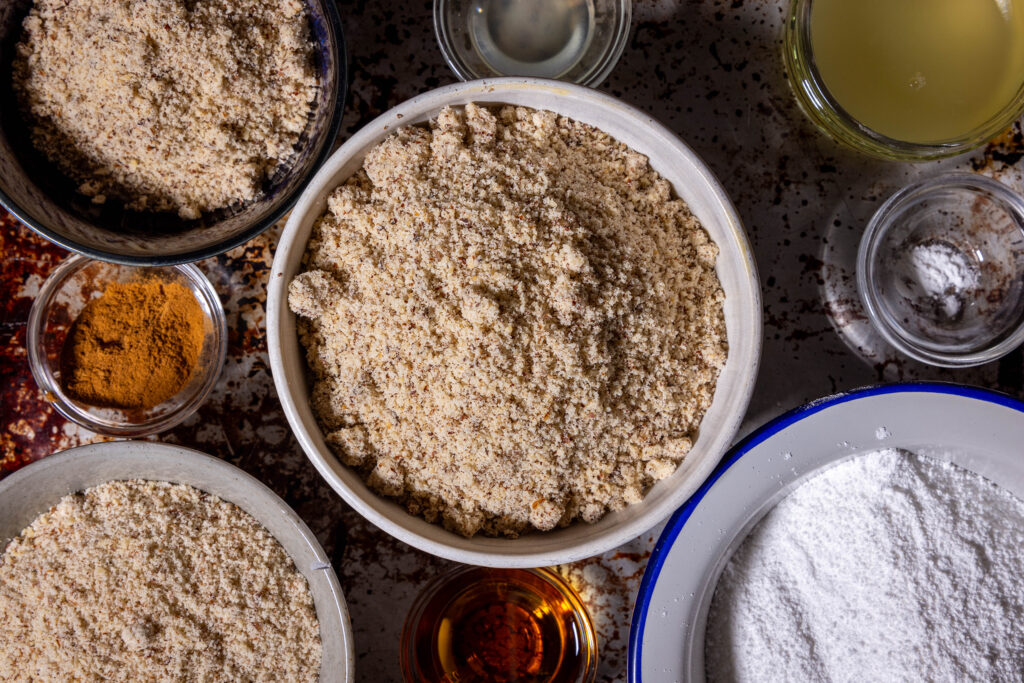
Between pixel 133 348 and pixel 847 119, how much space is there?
3.70ft

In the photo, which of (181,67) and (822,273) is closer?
(181,67)

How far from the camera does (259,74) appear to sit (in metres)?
1.00

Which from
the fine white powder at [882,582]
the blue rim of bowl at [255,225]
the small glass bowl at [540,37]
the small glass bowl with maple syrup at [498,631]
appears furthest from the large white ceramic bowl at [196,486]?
the small glass bowl at [540,37]

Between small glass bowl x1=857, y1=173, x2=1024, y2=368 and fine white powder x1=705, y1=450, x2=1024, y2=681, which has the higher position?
small glass bowl x1=857, y1=173, x2=1024, y2=368

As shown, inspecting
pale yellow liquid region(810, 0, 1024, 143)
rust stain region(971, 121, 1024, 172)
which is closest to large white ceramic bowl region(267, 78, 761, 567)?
pale yellow liquid region(810, 0, 1024, 143)

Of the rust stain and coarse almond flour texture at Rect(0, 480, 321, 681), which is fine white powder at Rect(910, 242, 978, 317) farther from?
coarse almond flour texture at Rect(0, 480, 321, 681)

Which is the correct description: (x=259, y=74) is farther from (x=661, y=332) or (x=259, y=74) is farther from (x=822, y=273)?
(x=822, y=273)

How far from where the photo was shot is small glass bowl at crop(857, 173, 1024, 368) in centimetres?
119

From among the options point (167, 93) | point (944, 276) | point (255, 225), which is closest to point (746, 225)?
point (944, 276)

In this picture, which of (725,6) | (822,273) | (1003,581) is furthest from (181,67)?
(1003,581)

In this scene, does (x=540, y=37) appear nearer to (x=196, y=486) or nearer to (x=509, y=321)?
(x=509, y=321)

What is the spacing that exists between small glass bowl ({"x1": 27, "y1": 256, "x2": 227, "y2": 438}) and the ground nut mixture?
16 cm

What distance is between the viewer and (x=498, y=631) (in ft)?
3.94

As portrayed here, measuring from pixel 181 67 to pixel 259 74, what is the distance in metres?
0.09
